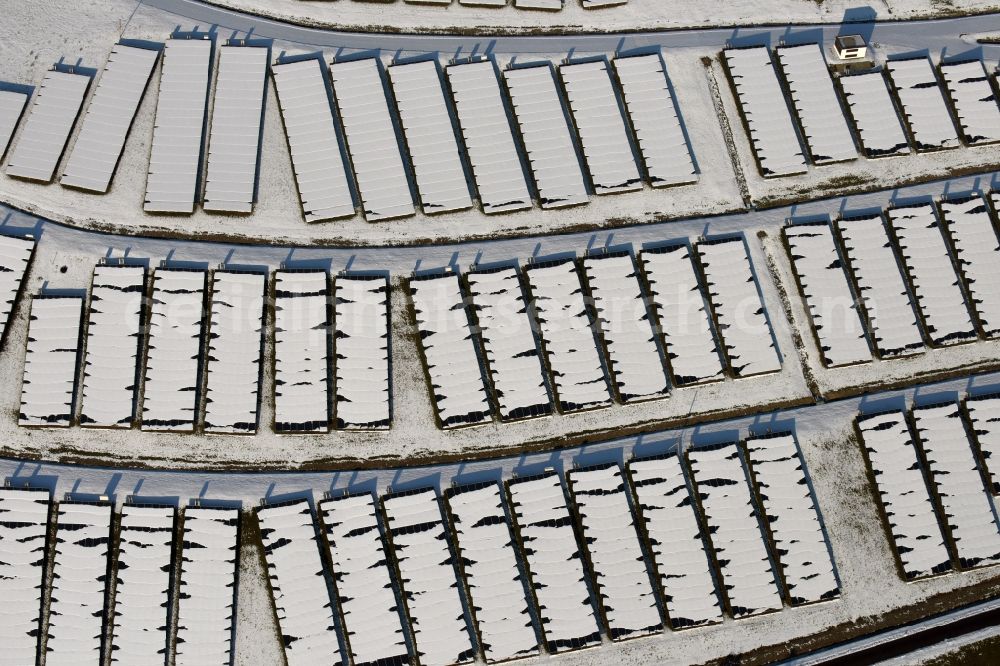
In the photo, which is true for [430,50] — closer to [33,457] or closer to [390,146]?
[390,146]

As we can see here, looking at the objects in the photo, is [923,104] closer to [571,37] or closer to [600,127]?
[600,127]

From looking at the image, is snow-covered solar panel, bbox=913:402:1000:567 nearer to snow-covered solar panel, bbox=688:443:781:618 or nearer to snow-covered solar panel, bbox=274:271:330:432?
snow-covered solar panel, bbox=688:443:781:618

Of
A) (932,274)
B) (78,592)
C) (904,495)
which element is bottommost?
(904,495)

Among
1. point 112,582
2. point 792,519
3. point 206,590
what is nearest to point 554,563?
point 792,519

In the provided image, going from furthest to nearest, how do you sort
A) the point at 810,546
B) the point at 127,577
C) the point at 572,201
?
the point at 572,201 → the point at 810,546 → the point at 127,577

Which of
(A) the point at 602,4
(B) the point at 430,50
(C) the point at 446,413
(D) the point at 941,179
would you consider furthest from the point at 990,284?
(B) the point at 430,50

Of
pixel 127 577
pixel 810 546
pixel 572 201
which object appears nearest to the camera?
pixel 127 577
